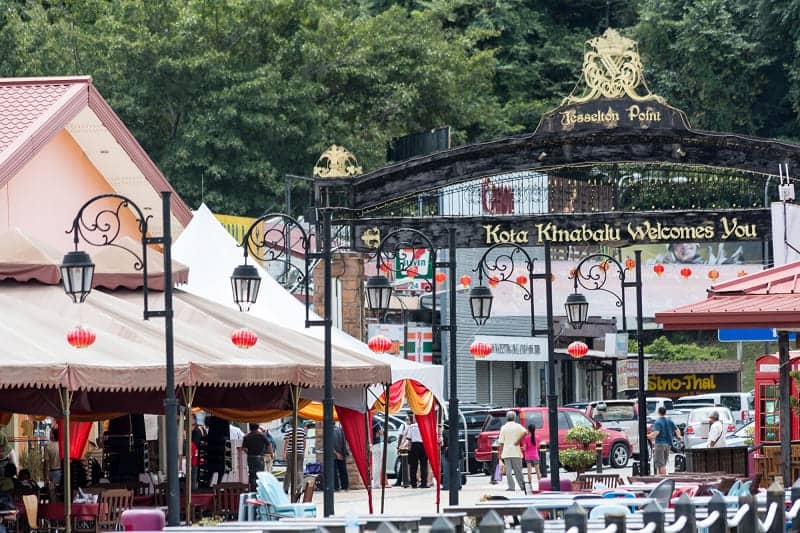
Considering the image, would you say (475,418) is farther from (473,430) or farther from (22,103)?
(22,103)

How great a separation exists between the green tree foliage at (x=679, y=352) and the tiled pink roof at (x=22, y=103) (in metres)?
32.2

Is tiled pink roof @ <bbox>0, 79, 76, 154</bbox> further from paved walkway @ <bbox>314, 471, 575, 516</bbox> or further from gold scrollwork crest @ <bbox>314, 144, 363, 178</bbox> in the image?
paved walkway @ <bbox>314, 471, 575, 516</bbox>

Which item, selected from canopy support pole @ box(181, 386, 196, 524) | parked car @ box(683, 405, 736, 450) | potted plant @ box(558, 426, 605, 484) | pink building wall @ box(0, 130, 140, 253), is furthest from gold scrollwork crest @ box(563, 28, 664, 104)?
canopy support pole @ box(181, 386, 196, 524)

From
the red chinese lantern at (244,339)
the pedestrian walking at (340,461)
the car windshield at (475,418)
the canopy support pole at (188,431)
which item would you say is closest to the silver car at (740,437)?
the car windshield at (475,418)

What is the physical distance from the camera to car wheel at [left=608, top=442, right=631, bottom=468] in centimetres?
3728

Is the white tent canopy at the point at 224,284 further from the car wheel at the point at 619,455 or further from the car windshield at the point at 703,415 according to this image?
the car windshield at the point at 703,415

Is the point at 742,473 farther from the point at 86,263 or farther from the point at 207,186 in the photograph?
the point at 207,186

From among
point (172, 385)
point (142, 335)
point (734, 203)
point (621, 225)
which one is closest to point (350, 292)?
point (621, 225)

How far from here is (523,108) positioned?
55281 mm

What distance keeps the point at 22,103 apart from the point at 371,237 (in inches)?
318

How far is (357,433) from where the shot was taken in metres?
24.0

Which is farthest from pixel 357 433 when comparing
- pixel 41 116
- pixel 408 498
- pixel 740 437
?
pixel 740 437

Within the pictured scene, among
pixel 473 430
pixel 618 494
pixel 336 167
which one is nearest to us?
pixel 618 494

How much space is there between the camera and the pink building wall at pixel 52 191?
960 inches
